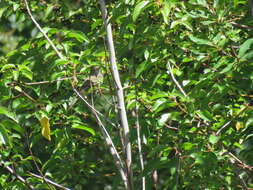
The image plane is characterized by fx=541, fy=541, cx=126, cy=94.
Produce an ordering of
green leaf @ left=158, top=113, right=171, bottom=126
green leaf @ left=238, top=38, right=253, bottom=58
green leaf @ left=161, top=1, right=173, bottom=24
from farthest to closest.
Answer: green leaf @ left=238, top=38, right=253, bottom=58
green leaf @ left=161, top=1, right=173, bottom=24
green leaf @ left=158, top=113, right=171, bottom=126

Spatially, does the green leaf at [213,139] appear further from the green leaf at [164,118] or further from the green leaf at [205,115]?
the green leaf at [164,118]

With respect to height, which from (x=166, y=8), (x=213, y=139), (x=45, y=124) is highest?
(x=166, y=8)

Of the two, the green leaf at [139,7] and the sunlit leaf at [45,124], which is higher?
the green leaf at [139,7]

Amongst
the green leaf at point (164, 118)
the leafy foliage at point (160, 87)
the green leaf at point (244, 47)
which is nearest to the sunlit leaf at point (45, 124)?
the leafy foliage at point (160, 87)

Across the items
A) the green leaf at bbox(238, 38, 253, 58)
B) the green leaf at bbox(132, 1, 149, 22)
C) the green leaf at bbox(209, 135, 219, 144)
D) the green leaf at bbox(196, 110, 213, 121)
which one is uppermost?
the green leaf at bbox(132, 1, 149, 22)

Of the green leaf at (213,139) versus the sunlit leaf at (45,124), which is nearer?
the green leaf at (213,139)

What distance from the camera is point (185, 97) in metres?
2.40

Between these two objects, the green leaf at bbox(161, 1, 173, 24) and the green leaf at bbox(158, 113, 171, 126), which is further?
the green leaf at bbox(161, 1, 173, 24)

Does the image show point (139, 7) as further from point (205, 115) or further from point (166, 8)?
point (205, 115)

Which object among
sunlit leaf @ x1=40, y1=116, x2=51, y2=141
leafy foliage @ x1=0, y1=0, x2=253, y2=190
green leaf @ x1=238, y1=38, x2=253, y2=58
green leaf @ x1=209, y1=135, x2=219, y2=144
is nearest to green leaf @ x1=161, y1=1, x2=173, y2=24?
leafy foliage @ x1=0, y1=0, x2=253, y2=190

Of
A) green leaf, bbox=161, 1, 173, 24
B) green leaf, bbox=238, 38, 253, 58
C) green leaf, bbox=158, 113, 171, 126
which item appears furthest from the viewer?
green leaf, bbox=238, 38, 253, 58

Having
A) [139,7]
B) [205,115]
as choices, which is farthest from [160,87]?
[139,7]

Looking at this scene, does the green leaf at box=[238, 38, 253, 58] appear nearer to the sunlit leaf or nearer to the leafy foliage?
the leafy foliage

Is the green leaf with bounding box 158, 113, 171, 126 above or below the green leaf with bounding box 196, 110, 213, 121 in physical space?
above
